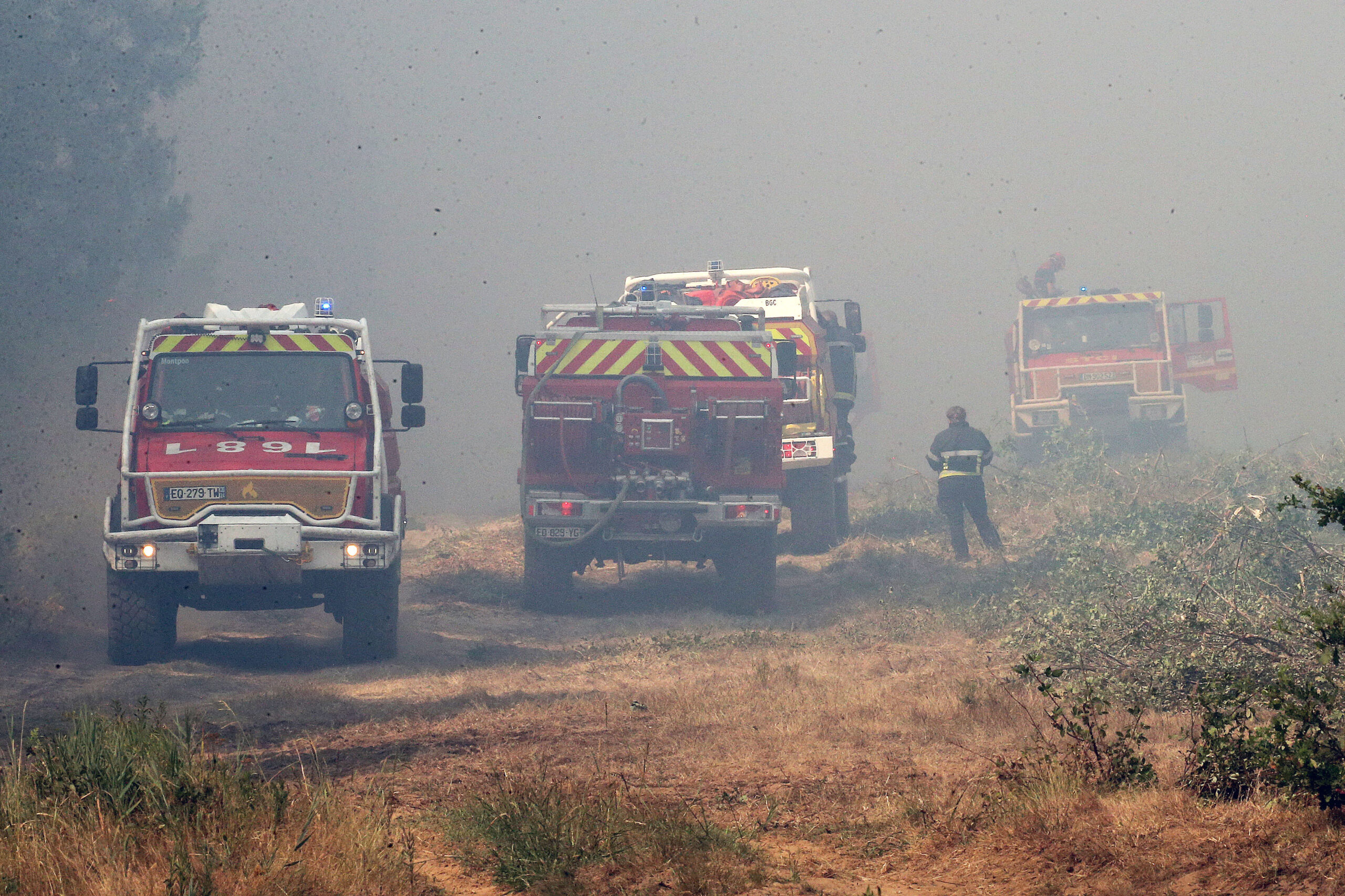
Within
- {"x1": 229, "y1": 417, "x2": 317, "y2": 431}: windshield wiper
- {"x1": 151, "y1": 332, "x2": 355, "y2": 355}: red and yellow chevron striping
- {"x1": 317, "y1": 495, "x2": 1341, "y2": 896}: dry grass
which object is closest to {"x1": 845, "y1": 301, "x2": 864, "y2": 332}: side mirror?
{"x1": 317, "y1": 495, "x2": 1341, "y2": 896}: dry grass

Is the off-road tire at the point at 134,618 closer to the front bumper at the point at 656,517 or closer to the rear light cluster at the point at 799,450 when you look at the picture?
the front bumper at the point at 656,517

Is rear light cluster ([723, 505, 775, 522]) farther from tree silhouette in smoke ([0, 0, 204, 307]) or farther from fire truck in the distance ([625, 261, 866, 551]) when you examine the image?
tree silhouette in smoke ([0, 0, 204, 307])

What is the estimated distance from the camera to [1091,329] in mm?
19078

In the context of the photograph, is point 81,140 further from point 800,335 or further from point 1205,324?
point 1205,324

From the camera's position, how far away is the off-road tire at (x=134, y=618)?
26.9ft

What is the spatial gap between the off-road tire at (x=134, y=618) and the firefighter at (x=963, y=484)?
7.48 m

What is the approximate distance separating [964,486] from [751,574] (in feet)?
10.1

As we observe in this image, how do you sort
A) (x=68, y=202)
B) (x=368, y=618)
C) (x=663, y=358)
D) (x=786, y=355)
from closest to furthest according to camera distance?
(x=368, y=618) < (x=663, y=358) < (x=786, y=355) < (x=68, y=202)

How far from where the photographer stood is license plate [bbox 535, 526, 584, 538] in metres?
10.2

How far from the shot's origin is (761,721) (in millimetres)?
6258

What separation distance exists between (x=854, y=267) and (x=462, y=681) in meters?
44.6

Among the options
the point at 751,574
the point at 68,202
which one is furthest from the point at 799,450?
the point at 68,202

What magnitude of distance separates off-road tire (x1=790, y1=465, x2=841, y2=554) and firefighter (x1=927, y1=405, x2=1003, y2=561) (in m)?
1.15

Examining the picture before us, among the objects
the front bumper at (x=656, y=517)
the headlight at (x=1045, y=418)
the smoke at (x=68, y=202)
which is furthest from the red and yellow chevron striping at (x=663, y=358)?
the headlight at (x=1045, y=418)
